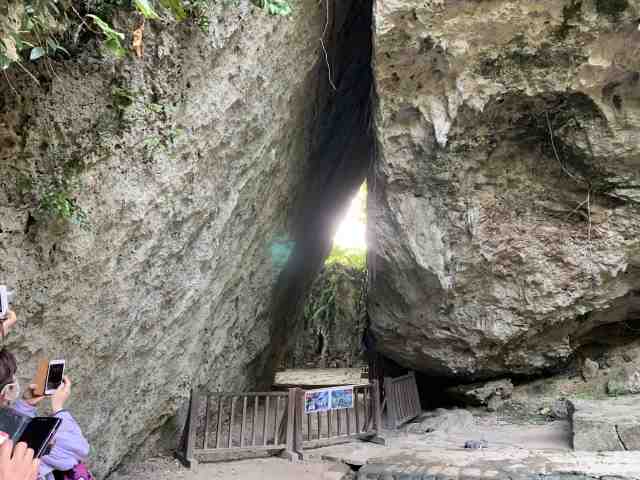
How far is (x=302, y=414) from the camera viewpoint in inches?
239

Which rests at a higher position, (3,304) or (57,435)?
(3,304)

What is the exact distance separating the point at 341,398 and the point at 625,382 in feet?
13.5

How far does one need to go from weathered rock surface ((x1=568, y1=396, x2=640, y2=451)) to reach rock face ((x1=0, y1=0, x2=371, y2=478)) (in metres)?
4.45

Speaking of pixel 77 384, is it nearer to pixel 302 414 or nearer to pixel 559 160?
pixel 302 414

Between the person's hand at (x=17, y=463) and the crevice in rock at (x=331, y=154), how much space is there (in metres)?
6.35

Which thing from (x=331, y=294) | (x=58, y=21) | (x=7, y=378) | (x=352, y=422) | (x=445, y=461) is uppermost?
(x=58, y=21)

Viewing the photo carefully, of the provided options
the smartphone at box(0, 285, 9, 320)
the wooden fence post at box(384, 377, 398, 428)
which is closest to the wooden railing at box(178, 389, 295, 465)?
the wooden fence post at box(384, 377, 398, 428)

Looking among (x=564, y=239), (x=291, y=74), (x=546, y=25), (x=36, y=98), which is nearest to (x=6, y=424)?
(x=36, y=98)

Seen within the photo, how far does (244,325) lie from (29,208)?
451 centimetres

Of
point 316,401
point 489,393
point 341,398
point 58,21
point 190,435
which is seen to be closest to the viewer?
point 58,21

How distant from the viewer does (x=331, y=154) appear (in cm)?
973

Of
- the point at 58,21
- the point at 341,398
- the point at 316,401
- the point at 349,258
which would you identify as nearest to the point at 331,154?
the point at 341,398

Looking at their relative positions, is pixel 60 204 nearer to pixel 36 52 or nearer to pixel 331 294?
pixel 36 52

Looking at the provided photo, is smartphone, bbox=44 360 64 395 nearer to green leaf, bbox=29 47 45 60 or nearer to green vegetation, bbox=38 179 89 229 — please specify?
green vegetation, bbox=38 179 89 229
